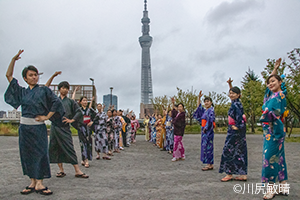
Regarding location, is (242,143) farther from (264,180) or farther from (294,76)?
(294,76)

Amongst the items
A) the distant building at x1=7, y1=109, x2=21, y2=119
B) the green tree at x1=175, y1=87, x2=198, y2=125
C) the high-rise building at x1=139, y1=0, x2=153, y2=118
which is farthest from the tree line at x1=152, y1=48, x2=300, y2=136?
the high-rise building at x1=139, y1=0, x2=153, y2=118

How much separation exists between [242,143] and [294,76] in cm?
1626

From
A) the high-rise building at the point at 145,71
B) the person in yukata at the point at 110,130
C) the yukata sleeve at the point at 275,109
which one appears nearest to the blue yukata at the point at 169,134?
the person in yukata at the point at 110,130

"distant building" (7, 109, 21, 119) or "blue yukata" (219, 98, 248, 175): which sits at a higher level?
"distant building" (7, 109, 21, 119)

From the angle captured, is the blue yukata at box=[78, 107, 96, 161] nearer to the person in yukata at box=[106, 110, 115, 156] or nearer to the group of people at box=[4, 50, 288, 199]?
the group of people at box=[4, 50, 288, 199]

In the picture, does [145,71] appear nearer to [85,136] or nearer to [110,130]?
[110,130]

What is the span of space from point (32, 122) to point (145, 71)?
126898 mm

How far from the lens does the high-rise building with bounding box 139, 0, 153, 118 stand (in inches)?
4899

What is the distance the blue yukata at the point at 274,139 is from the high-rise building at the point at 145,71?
107461mm

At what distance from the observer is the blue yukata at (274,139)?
14.0ft

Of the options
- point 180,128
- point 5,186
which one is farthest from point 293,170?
point 5,186

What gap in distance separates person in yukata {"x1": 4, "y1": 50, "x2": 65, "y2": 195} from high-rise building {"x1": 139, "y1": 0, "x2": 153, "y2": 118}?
4225 inches

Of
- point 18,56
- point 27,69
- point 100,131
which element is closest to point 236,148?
point 27,69

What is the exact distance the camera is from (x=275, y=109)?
169 inches
